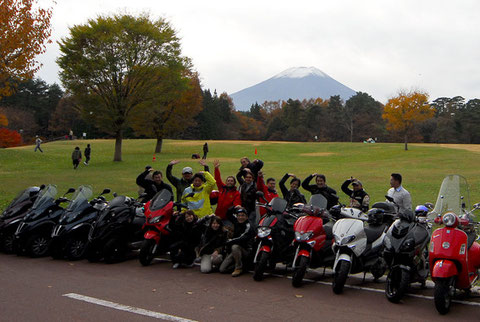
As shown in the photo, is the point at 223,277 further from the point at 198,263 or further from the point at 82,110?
the point at 82,110

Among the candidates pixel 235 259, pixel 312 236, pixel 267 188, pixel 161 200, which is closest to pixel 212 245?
pixel 235 259

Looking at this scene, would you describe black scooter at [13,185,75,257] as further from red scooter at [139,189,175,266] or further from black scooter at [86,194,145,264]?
red scooter at [139,189,175,266]

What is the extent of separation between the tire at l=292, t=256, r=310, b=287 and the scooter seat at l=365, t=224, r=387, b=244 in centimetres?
119

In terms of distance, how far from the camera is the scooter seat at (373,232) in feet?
24.0

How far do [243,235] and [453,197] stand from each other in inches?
133

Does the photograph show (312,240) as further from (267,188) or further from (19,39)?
(19,39)

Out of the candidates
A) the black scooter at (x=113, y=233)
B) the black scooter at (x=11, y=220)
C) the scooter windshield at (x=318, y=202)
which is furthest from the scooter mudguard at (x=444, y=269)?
the black scooter at (x=11, y=220)

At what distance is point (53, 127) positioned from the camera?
86.6 m

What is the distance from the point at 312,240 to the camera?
22.9 feet

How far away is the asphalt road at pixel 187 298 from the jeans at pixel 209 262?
149 mm

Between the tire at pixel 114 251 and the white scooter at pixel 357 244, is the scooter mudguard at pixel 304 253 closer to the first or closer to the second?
the white scooter at pixel 357 244

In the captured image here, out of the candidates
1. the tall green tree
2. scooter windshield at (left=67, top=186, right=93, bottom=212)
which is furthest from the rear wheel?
the tall green tree

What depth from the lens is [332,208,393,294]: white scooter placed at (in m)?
6.51

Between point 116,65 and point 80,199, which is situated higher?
point 116,65
